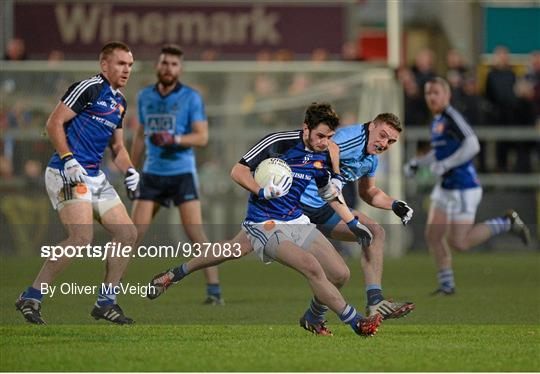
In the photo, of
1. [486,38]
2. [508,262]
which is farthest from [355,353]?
[486,38]

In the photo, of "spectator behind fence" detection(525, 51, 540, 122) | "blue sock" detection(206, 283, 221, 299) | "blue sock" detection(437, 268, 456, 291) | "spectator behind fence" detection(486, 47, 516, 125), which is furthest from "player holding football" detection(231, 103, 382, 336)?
"spectator behind fence" detection(525, 51, 540, 122)

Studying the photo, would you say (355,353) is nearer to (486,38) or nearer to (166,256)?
(166,256)

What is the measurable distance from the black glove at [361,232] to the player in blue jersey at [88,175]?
192cm

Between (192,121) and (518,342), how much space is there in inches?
204

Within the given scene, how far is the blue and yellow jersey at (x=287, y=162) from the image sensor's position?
10.6 m

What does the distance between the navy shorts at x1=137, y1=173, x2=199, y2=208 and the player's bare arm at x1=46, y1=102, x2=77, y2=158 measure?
3.14 m

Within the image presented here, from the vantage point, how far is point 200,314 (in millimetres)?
12836

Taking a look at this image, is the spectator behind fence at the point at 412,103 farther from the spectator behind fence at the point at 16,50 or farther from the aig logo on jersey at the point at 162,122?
the aig logo on jersey at the point at 162,122

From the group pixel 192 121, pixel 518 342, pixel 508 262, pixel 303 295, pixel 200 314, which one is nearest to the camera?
pixel 518 342

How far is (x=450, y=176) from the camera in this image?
16312 mm

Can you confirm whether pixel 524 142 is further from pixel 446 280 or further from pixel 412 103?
pixel 446 280

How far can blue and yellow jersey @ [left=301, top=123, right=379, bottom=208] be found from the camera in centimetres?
1149

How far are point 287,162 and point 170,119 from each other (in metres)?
3.96

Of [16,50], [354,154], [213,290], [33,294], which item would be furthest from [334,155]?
[16,50]
